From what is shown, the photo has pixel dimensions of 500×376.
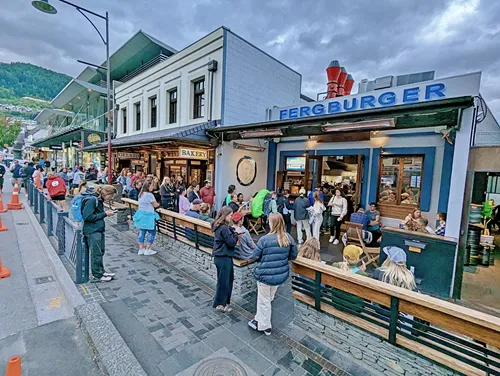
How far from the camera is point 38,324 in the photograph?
3.30 m

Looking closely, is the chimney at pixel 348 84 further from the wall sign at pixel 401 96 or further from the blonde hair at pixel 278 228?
the blonde hair at pixel 278 228

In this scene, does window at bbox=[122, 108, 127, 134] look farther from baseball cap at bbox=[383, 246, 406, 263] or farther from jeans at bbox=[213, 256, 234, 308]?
baseball cap at bbox=[383, 246, 406, 263]

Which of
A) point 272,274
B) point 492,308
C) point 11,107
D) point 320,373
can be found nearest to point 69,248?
point 272,274

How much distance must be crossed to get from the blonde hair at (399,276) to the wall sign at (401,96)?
544 cm

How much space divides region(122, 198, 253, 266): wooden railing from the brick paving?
0.63 metres

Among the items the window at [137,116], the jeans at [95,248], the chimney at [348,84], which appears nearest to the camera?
the jeans at [95,248]

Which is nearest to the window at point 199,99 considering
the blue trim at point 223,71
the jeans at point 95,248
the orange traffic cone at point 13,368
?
the blue trim at point 223,71

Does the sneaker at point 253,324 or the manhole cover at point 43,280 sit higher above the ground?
the sneaker at point 253,324

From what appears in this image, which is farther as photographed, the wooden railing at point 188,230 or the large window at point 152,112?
the large window at point 152,112

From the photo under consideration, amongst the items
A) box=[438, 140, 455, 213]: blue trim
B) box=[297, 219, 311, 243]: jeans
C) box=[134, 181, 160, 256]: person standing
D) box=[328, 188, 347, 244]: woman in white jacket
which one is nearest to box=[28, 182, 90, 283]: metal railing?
box=[134, 181, 160, 256]: person standing

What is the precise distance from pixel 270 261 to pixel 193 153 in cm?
673

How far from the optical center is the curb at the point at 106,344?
248 centimetres

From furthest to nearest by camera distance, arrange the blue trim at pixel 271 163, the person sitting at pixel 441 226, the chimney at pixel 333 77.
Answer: the blue trim at pixel 271 163 → the chimney at pixel 333 77 → the person sitting at pixel 441 226

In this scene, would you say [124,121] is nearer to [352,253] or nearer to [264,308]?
[264,308]
